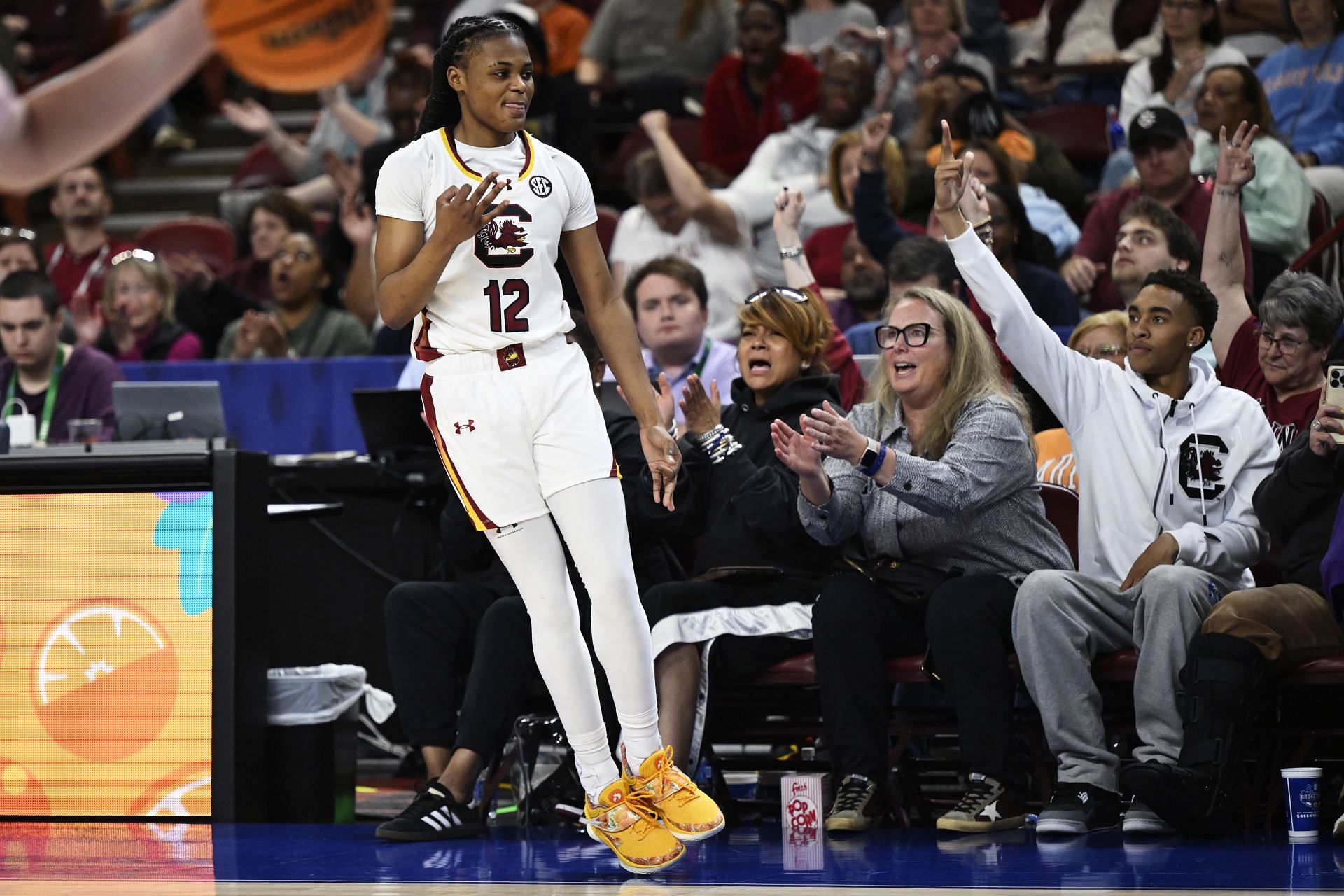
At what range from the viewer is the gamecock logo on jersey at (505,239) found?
Answer: 3.79 metres

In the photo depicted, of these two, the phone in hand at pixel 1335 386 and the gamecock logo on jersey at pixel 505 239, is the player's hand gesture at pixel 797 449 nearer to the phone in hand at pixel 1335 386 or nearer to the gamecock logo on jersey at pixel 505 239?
the gamecock logo on jersey at pixel 505 239

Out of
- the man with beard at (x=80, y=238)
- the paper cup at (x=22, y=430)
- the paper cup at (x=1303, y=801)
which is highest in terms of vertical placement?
the man with beard at (x=80, y=238)

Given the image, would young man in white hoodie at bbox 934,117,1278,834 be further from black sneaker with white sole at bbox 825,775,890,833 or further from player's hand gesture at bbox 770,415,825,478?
player's hand gesture at bbox 770,415,825,478

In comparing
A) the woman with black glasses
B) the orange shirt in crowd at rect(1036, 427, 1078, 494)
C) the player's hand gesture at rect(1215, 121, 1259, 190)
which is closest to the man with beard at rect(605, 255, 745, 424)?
the orange shirt in crowd at rect(1036, 427, 1078, 494)

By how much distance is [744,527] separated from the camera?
16.5 feet

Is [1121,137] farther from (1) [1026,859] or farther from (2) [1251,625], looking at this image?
(1) [1026,859]

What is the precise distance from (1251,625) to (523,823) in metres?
2.11

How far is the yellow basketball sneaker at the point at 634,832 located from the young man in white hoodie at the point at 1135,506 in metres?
1.10

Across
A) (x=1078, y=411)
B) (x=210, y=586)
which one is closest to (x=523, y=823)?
(x=210, y=586)

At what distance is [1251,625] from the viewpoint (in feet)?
14.0

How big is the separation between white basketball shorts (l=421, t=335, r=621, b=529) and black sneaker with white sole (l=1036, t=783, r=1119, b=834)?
56.5 inches

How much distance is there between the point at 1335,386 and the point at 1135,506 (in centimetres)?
76

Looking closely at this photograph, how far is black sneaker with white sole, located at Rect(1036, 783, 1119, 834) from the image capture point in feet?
14.1

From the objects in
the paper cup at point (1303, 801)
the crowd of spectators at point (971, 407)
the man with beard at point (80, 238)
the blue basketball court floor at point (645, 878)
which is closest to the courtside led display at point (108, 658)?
the blue basketball court floor at point (645, 878)
